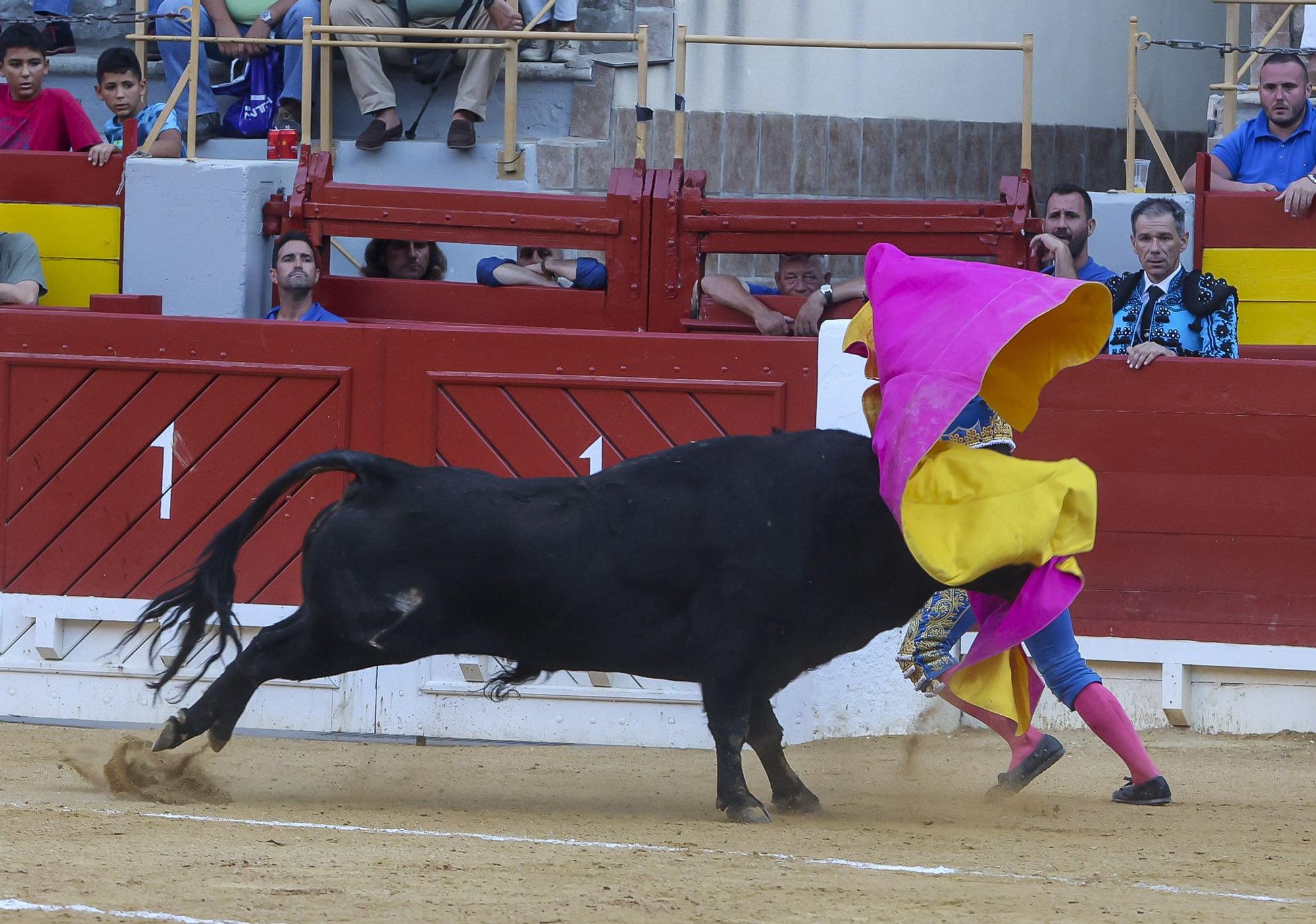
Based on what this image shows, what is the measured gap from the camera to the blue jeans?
29.4ft

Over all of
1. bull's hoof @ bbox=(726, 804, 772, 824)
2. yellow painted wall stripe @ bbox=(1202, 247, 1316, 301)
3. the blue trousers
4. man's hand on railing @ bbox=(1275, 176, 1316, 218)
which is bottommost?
bull's hoof @ bbox=(726, 804, 772, 824)

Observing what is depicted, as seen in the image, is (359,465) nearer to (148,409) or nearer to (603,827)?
(603,827)

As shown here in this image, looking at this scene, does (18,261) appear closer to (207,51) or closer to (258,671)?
(207,51)

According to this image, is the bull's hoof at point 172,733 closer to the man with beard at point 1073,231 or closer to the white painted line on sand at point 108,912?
the white painted line on sand at point 108,912

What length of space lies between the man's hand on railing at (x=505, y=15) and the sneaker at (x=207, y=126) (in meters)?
1.58

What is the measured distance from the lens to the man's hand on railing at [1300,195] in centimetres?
677

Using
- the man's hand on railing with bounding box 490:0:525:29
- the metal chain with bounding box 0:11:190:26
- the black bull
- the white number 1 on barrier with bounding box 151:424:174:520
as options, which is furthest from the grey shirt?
the black bull

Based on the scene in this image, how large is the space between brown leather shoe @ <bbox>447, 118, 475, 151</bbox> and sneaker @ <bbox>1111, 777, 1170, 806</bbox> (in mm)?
5329

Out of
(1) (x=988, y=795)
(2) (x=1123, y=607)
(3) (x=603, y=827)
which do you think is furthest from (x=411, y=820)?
(2) (x=1123, y=607)

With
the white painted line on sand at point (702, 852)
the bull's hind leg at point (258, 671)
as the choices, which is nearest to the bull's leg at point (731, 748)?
the white painted line on sand at point (702, 852)

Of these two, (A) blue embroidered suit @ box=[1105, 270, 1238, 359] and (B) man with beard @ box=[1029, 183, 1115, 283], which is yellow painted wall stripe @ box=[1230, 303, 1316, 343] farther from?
(A) blue embroidered suit @ box=[1105, 270, 1238, 359]

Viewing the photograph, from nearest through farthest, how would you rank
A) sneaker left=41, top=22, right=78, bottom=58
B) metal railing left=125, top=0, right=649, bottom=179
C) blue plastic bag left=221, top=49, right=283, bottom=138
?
metal railing left=125, top=0, right=649, bottom=179 → blue plastic bag left=221, top=49, right=283, bottom=138 → sneaker left=41, top=22, right=78, bottom=58

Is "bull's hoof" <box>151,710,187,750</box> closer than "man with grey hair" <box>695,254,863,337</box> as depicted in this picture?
Yes

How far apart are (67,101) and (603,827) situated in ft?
17.8
